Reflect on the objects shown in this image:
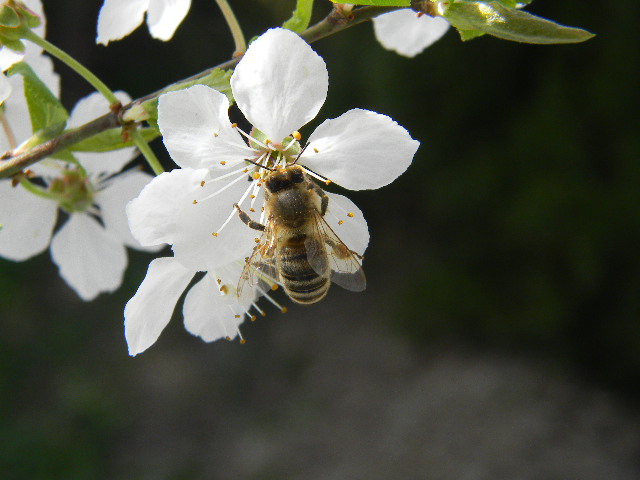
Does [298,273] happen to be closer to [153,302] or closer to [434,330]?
[153,302]

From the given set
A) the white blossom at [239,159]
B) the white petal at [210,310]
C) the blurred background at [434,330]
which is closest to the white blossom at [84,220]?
the white petal at [210,310]

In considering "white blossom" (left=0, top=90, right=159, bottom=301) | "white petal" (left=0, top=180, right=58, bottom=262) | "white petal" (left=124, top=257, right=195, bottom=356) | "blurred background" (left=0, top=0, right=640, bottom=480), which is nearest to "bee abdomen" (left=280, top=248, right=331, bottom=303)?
"white petal" (left=124, top=257, right=195, bottom=356)

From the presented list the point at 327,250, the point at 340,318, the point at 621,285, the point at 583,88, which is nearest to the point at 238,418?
the point at 340,318

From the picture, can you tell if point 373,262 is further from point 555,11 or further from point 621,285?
point 555,11

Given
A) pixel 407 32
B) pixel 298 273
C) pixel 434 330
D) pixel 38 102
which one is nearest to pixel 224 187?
pixel 298 273

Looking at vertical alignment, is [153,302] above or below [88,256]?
above

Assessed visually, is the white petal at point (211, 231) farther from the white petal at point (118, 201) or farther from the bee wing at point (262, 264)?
the white petal at point (118, 201)
